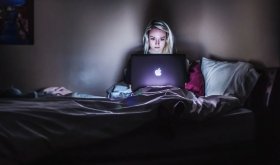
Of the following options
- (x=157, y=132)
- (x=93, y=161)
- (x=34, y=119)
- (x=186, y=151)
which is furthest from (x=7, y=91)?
(x=186, y=151)

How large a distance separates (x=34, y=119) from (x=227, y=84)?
4.29 ft

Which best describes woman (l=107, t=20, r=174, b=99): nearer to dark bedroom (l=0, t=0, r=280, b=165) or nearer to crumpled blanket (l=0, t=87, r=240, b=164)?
dark bedroom (l=0, t=0, r=280, b=165)

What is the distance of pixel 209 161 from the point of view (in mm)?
1986

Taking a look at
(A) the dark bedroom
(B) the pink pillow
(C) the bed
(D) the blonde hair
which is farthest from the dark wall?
(C) the bed

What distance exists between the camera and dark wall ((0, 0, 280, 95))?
284 centimetres

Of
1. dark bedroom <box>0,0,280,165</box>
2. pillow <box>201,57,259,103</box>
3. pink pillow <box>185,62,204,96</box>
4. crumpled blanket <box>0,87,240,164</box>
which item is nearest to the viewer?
crumpled blanket <box>0,87,240,164</box>

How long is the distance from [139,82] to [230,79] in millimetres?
607

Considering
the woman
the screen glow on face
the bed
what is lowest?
the bed

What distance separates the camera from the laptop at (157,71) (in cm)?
248

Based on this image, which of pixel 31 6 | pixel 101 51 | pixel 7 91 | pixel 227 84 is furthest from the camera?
pixel 101 51

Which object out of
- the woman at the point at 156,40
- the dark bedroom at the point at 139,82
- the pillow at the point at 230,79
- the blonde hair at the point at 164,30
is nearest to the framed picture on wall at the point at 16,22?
the dark bedroom at the point at 139,82

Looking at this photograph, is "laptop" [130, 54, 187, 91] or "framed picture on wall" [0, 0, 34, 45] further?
"framed picture on wall" [0, 0, 34, 45]

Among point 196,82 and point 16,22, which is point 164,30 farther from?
point 16,22

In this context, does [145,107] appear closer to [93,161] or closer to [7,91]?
[93,161]
